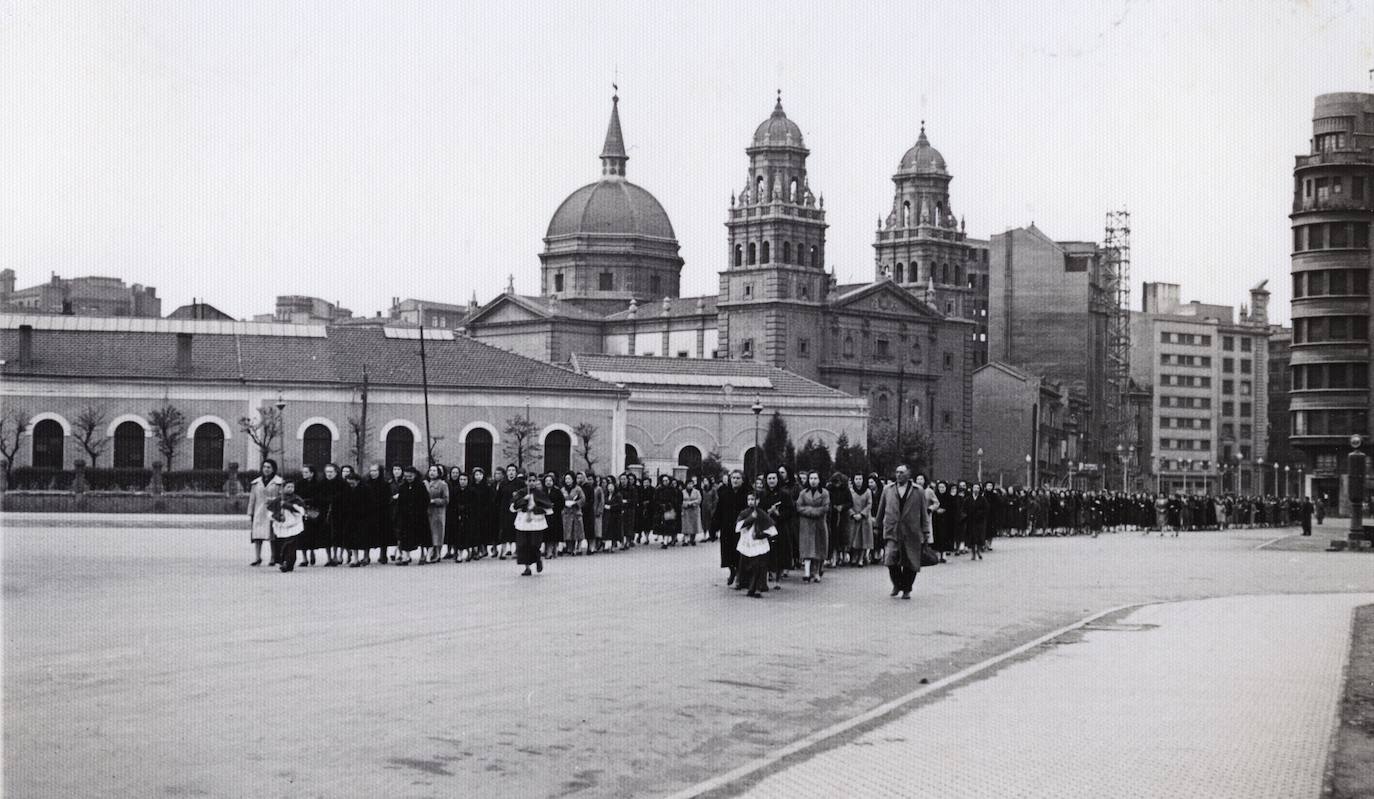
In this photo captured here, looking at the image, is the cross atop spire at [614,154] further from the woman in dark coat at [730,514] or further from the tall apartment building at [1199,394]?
the woman in dark coat at [730,514]

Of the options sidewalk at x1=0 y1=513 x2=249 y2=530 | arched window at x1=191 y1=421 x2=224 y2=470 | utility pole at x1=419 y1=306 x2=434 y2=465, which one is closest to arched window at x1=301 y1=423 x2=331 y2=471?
arched window at x1=191 y1=421 x2=224 y2=470

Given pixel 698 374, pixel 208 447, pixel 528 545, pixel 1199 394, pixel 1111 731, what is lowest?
pixel 1111 731

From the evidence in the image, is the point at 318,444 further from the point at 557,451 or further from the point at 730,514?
the point at 730,514

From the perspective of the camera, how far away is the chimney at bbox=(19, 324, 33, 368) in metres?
52.0

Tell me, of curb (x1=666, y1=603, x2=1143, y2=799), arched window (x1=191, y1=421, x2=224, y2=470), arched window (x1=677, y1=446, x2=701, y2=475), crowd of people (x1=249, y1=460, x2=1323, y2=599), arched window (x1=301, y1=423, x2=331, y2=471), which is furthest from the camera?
arched window (x1=677, y1=446, x2=701, y2=475)

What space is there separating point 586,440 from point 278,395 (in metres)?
11.3

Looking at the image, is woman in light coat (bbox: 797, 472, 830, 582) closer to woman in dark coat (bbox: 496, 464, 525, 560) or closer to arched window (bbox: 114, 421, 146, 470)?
woman in dark coat (bbox: 496, 464, 525, 560)

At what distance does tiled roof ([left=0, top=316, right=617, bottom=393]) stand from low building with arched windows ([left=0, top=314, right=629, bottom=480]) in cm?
6

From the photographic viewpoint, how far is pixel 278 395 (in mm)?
54219

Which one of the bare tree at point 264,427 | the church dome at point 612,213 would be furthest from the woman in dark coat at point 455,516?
the church dome at point 612,213

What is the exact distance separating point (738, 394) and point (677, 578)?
179ft

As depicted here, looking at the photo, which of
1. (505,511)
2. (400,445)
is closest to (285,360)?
(400,445)

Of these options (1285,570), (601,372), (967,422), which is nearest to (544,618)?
(1285,570)

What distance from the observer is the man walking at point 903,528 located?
19156 mm
